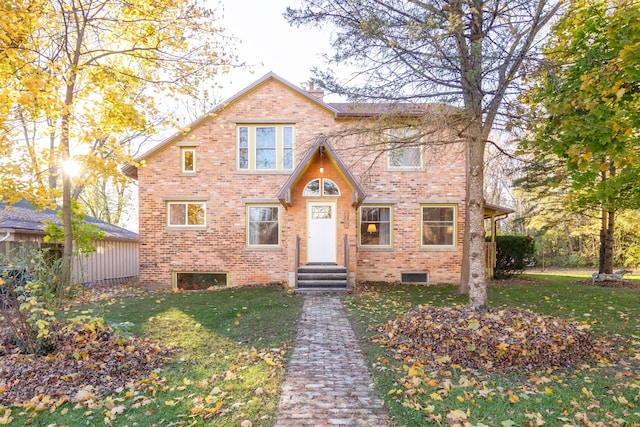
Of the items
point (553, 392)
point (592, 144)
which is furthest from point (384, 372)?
point (592, 144)

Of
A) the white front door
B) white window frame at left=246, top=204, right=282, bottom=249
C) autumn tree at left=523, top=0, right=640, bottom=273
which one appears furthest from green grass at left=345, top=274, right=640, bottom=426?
white window frame at left=246, top=204, right=282, bottom=249

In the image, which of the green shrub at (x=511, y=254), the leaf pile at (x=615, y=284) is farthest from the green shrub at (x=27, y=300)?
the leaf pile at (x=615, y=284)

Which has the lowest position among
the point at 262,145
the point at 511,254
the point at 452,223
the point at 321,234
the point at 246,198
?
the point at 511,254

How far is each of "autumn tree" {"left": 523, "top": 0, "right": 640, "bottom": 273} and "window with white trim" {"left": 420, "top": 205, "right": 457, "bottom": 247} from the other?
5.82 m

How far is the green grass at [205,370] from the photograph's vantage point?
337 centimetres

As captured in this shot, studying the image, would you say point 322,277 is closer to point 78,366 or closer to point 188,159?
point 188,159

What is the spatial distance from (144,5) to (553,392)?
10164 millimetres

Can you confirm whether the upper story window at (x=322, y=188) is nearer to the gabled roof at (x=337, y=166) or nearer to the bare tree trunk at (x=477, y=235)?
the gabled roof at (x=337, y=166)

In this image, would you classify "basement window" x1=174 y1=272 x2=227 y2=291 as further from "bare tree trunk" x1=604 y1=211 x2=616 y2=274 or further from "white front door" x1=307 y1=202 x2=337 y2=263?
"bare tree trunk" x1=604 y1=211 x2=616 y2=274

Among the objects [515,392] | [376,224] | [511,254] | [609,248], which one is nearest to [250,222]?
[376,224]

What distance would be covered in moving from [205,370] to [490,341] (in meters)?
3.74

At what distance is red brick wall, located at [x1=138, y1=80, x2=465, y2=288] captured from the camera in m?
12.6

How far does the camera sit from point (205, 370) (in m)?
4.46

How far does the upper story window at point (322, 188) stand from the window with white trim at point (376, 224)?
6.21ft
